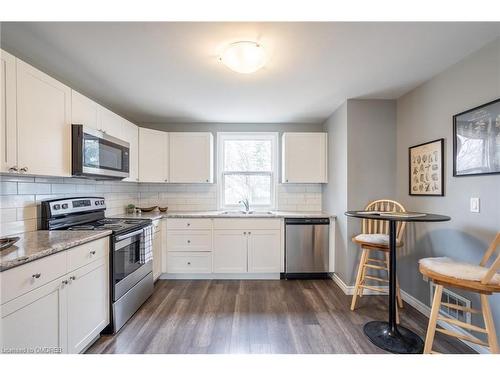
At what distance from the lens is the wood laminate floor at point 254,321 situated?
1.71 metres

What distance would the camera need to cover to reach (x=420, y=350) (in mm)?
1654

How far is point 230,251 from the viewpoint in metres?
3.04

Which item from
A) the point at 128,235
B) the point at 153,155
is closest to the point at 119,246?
the point at 128,235

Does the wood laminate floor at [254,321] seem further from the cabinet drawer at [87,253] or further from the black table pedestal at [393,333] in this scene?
the cabinet drawer at [87,253]

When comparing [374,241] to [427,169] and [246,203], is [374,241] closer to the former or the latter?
[427,169]

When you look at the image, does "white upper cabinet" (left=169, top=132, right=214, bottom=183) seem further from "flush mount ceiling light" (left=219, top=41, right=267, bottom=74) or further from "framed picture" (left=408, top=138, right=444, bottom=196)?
"framed picture" (left=408, top=138, right=444, bottom=196)

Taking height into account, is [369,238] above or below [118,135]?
below

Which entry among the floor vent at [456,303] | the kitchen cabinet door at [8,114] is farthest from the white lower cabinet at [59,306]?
the floor vent at [456,303]

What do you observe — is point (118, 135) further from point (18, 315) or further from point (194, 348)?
point (194, 348)

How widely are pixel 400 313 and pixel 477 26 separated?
7.97ft

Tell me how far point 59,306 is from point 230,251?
192cm

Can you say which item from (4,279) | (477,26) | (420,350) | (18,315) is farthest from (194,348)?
(477,26)

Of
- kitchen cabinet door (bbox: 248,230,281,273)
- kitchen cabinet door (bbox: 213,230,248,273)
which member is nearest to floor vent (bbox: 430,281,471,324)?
kitchen cabinet door (bbox: 248,230,281,273)
